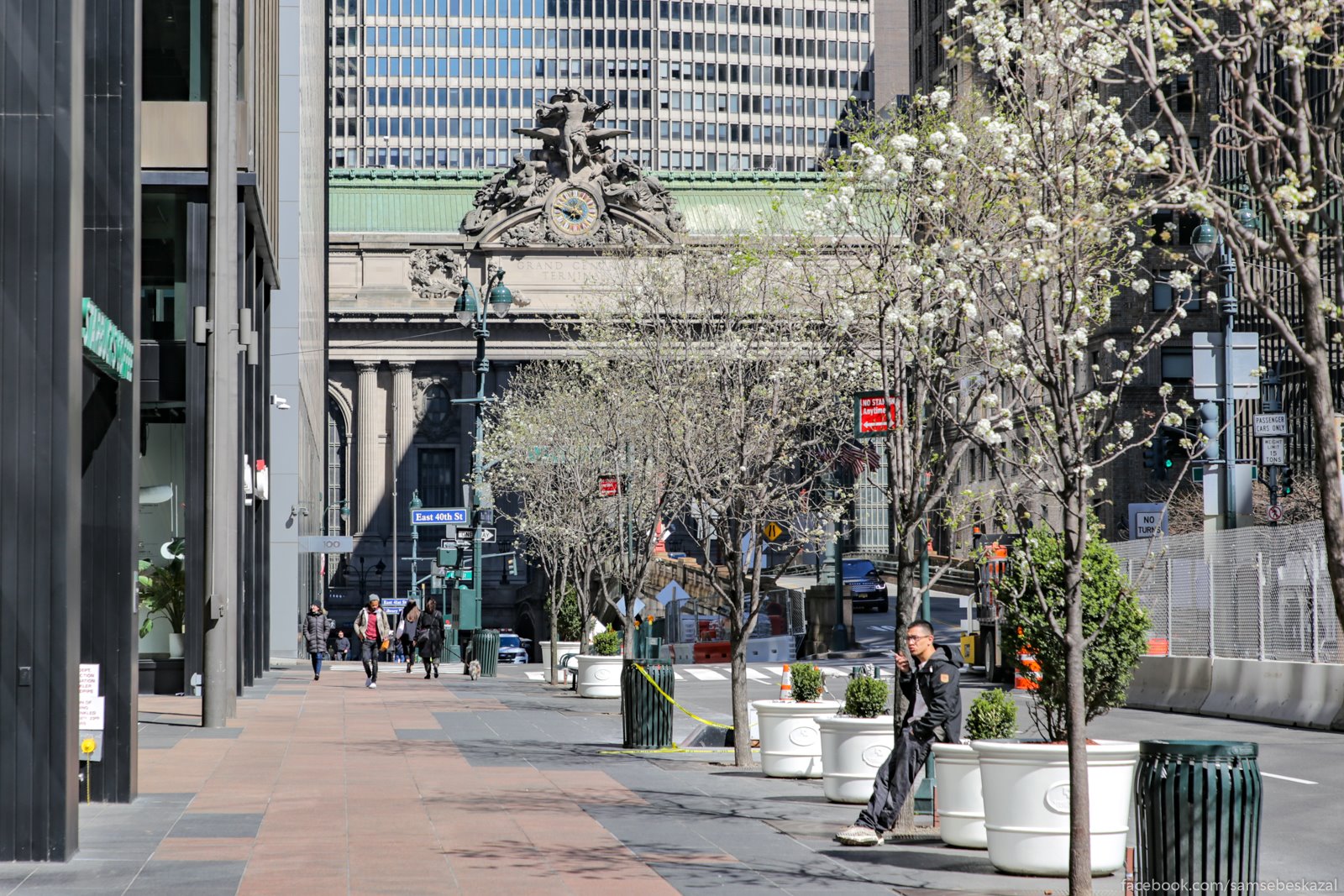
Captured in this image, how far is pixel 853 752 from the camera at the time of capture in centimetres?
1611

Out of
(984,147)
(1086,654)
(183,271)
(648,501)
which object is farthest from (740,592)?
(648,501)

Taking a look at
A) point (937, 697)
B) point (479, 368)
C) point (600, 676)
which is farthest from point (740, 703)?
point (479, 368)

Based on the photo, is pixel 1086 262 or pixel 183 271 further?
pixel 183 271

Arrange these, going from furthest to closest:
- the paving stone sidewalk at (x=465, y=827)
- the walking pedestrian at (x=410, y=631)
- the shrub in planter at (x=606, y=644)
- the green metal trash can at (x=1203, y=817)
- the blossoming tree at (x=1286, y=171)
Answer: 1. the walking pedestrian at (x=410, y=631)
2. the shrub in planter at (x=606, y=644)
3. the paving stone sidewalk at (x=465, y=827)
4. the green metal trash can at (x=1203, y=817)
5. the blossoming tree at (x=1286, y=171)

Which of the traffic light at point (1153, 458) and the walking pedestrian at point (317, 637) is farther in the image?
the walking pedestrian at point (317, 637)

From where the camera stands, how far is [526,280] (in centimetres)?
9831

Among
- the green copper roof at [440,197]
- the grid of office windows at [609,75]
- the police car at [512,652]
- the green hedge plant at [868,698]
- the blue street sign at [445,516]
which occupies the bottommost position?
the police car at [512,652]

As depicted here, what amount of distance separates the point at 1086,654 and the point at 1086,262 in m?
8.98

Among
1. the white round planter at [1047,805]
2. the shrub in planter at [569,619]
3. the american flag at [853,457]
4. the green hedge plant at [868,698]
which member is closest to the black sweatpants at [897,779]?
the white round planter at [1047,805]

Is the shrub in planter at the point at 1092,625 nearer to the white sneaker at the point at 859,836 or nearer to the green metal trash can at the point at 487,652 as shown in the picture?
the white sneaker at the point at 859,836

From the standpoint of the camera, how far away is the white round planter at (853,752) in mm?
15922

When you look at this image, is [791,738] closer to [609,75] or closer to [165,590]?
[165,590]

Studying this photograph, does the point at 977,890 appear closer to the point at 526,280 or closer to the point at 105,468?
the point at 105,468

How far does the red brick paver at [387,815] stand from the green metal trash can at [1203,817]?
328cm
